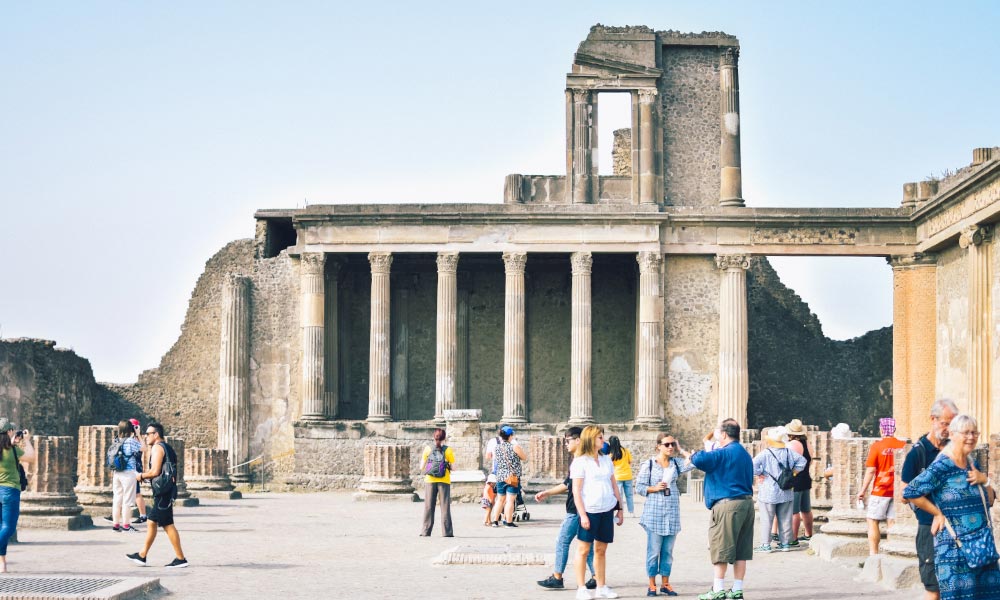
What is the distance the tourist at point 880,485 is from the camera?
1625 cm

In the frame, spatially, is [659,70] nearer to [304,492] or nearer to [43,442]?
[304,492]

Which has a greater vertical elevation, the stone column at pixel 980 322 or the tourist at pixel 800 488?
the stone column at pixel 980 322

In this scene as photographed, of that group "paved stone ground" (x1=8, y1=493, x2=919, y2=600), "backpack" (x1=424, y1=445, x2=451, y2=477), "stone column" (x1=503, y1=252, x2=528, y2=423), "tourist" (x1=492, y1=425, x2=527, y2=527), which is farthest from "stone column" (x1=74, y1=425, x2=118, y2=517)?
"stone column" (x1=503, y1=252, x2=528, y2=423)

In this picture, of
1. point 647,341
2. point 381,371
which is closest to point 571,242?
point 647,341

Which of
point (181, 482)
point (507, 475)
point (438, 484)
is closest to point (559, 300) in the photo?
point (181, 482)

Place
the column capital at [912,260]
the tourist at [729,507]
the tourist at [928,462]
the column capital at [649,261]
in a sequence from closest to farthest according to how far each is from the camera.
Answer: the tourist at [928,462], the tourist at [729,507], the column capital at [912,260], the column capital at [649,261]

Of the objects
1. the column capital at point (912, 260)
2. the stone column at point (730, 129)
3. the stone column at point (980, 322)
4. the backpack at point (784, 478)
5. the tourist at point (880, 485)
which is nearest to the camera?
the tourist at point (880, 485)

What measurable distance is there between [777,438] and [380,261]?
18.8 meters

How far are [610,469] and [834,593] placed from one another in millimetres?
2433

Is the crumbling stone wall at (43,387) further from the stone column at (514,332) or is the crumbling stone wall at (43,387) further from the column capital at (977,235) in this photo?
the column capital at (977,235)

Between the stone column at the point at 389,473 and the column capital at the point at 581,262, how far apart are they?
873cm

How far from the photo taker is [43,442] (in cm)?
2123

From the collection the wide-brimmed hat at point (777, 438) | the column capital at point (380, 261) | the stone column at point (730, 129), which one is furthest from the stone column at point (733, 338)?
the wide-brimmed hat at point (777, 438)

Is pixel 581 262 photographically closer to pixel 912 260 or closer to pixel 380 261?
pixel 380 261
